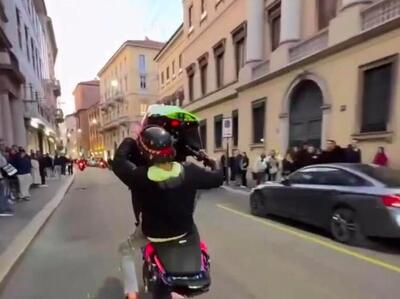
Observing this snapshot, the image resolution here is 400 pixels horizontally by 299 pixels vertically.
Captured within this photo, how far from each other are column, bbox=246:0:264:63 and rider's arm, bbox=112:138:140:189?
18637mm

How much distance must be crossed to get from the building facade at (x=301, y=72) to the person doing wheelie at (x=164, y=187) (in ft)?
34.3

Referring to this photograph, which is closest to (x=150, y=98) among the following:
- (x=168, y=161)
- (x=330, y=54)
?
(x=330, y=54)

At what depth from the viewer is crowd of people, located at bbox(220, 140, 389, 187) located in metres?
11.3

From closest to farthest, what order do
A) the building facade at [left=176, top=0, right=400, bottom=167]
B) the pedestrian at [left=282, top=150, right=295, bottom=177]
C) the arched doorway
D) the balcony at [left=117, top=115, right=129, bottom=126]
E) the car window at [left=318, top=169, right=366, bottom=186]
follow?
the car window at [left=318, top=169, right=366, bottom=186], the building facade at [left=176, top=0, right=400, bottom=167], the pedestrian at [left=282, top=150, right=295, bottom=177], the arched doorway, the balcony at [left=117, top=115, right=129, bottom=126]

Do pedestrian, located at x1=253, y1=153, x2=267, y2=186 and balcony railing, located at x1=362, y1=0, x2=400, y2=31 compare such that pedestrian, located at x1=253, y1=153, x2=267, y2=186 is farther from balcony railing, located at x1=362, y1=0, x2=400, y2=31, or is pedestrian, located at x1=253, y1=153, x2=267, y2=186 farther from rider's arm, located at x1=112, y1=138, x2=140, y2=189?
rider's arm, located at x1=112, y1=138, x2=140, y2=189

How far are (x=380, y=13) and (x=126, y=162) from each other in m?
12.0

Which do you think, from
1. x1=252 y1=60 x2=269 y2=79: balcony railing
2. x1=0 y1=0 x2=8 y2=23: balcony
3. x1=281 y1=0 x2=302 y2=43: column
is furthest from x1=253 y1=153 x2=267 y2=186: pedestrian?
x1=0 y1=0 x2=8 y2=23: balcony

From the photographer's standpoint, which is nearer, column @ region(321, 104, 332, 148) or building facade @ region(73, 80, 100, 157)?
column @ region(321, 104, 332, 148)

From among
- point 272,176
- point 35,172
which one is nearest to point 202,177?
point 272,176

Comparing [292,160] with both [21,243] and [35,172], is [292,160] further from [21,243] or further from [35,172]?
[35,172]

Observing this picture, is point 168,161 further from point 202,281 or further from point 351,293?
point 351,293

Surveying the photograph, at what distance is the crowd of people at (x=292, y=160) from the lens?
11.3 meters

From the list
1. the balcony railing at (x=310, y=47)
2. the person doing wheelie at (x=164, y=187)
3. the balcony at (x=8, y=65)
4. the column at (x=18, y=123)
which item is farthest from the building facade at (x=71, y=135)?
the person doing wheelie at (x=164, y=187)

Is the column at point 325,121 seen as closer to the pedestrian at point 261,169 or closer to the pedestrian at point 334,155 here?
the pedestrian at point 261,169
